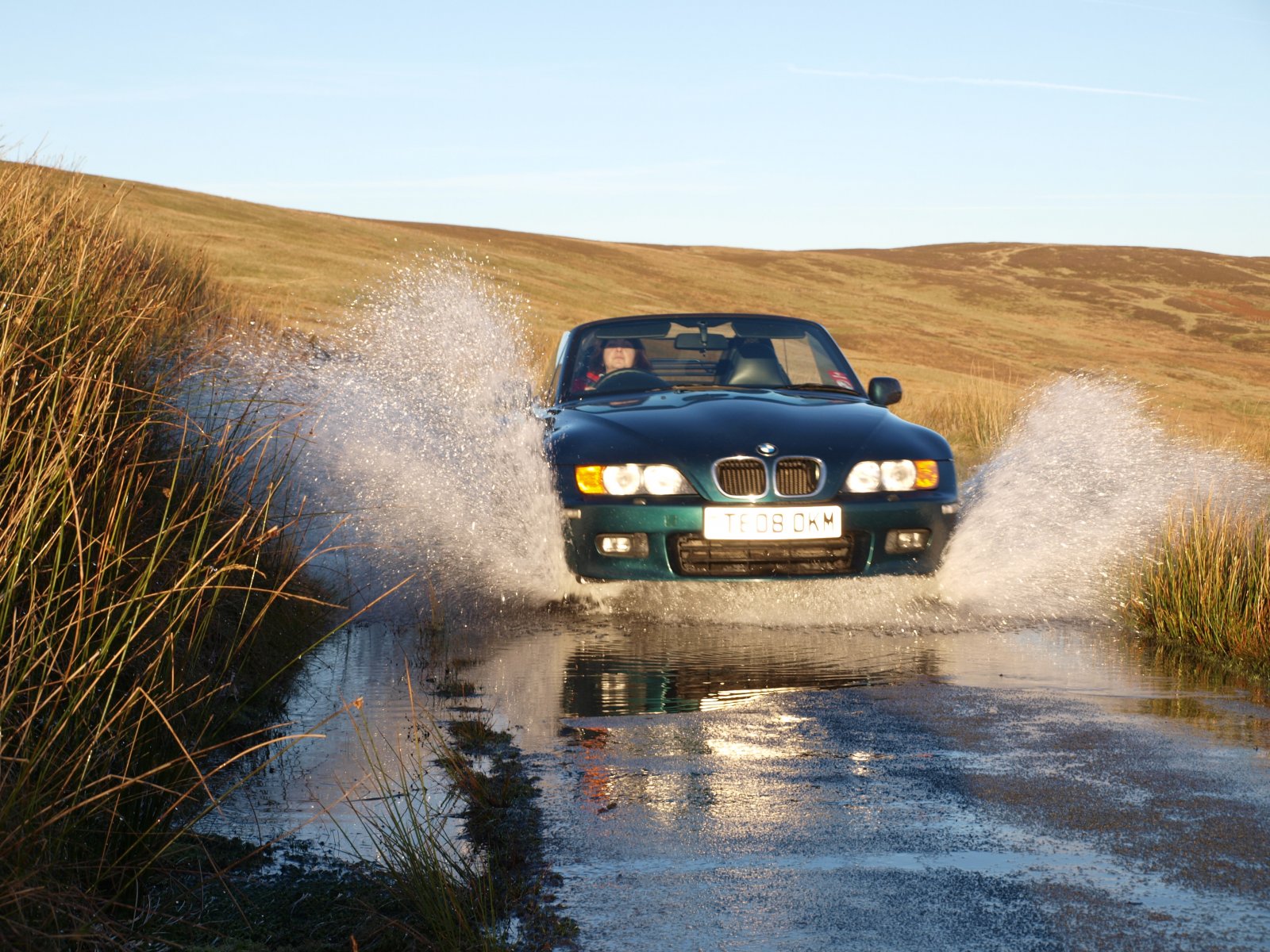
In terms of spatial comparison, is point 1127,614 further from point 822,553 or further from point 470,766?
point 470,766

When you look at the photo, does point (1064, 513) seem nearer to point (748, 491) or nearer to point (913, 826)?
point (748, 491)

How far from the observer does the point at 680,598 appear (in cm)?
747

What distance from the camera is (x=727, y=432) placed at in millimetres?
7094

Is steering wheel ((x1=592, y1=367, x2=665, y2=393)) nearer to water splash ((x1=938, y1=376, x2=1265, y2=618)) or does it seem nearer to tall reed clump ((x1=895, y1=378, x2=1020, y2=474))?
water splash ((x1=938, y1=376, x2=1265, y2=618))

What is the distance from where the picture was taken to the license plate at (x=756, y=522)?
21.9ft

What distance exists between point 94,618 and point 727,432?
3.93 meters

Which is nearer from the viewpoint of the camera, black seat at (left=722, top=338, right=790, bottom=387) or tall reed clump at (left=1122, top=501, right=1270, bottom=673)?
tall reed clump at (left=1122, top=501, right=1270, bottom=673)

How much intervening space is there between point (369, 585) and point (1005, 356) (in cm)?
4382

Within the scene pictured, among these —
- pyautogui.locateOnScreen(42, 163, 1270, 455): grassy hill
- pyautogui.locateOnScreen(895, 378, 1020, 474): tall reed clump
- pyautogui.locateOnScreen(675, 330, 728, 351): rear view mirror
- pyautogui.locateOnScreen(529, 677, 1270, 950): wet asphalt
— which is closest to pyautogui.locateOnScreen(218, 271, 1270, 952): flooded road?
pyautogui.locateOnScreen(529, 677, 1270, 950): wet asphalt

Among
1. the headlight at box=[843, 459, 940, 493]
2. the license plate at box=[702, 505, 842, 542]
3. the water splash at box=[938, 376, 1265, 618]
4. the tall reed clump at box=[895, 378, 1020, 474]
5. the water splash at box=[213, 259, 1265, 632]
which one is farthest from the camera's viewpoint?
the tall reed clump at box=[895, 378, 1020, 474]

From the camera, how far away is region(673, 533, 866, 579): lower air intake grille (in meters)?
6.70

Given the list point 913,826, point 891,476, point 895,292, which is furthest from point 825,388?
point 895,292

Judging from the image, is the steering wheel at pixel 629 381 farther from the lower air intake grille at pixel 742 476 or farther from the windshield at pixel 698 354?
the lower air intake grille at pixel 742 476

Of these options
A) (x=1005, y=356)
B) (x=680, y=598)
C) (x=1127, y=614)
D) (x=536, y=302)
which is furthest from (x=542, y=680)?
(x=1005, y=356)
